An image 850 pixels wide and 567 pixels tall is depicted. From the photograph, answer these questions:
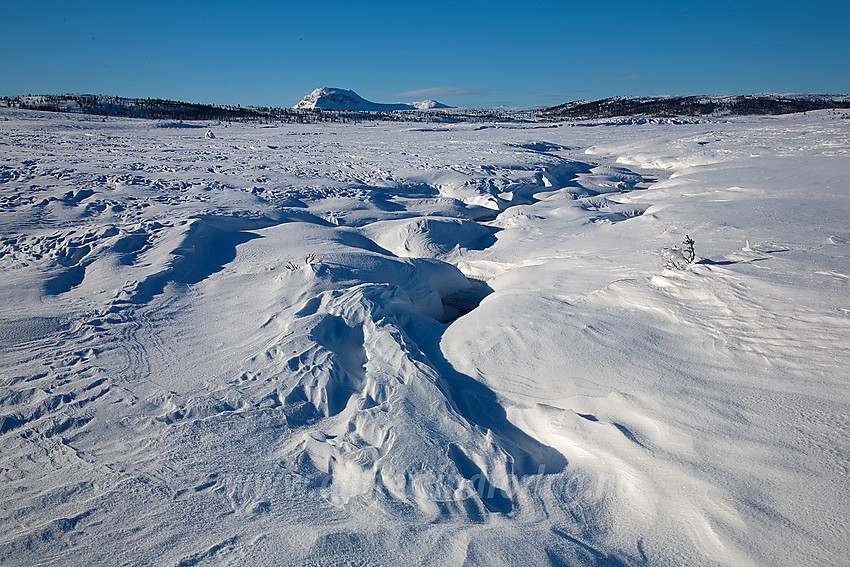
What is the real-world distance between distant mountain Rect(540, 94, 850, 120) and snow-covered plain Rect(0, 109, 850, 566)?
→ 31.9m

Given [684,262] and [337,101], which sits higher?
[337,101]

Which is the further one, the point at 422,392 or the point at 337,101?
the point at 337,101

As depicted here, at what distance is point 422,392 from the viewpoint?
2637 mm

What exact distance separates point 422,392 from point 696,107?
40.6 meters

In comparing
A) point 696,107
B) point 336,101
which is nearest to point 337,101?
point 336,101

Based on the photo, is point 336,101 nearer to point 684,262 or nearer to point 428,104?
point 428,104

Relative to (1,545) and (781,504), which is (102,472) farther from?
(781,504)

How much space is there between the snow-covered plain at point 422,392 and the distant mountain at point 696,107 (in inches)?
1256

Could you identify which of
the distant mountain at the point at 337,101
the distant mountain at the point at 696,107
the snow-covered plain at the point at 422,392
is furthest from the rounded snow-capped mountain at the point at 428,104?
the snow-covered plain at the point at 422,392

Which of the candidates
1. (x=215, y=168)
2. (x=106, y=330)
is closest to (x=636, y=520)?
(x=106, y=330)

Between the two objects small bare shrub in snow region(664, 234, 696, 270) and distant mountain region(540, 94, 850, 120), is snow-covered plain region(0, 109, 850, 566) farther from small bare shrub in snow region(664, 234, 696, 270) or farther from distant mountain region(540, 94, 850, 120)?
distant mountain region(540, 94, 850, 120)

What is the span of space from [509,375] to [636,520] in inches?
45.8

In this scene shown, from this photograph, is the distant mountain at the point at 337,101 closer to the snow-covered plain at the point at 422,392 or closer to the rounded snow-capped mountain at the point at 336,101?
the rounded snow-capped mountain at the point at 336,101

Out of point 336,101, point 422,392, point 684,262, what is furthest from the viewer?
point 336,101
